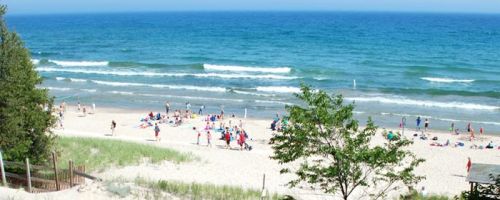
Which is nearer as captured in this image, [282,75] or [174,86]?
[174,86]

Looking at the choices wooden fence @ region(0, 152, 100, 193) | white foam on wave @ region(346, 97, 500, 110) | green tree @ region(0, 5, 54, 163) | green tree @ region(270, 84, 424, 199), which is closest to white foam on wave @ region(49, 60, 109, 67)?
white foam on wave @ region(346, 97, 500, 110)

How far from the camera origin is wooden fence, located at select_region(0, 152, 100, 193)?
49.7 feet

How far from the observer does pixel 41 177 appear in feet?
52.9

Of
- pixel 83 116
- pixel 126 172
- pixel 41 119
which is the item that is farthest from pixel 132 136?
pixel 41 119

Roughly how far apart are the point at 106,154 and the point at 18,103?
6767 mm

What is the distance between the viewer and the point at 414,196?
17.7 meters

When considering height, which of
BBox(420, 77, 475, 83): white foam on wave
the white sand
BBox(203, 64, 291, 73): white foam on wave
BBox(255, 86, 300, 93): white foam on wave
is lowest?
the white sand

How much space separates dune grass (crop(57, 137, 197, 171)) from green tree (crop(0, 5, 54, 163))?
347 centimetres

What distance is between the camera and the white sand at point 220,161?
771 inches

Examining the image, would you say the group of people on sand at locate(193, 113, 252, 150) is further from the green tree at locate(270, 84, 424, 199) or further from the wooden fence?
the green tree at locate(270, 84, 424, 199)

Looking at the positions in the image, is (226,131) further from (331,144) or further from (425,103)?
(331,144)

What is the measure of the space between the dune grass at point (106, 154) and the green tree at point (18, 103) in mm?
3470

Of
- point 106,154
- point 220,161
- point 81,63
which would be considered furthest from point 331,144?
point 81,63

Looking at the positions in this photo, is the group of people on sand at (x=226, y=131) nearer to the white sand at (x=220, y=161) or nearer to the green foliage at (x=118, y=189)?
the white sand at (x=220, y=161)
